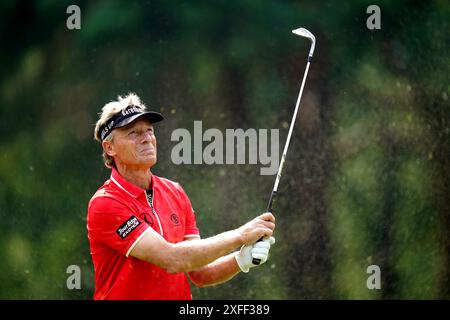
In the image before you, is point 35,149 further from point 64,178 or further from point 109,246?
point 109,246

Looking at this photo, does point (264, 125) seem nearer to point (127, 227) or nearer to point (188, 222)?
point (188, 222)

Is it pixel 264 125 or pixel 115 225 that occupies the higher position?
pixel 264 125

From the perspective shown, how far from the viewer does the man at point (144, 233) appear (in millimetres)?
4090

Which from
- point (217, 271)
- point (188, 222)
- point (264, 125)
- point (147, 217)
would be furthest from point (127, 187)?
point (264, 125)

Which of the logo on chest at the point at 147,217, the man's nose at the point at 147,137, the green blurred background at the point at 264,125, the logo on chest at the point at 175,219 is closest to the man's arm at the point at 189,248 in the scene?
the logo on chest at the point at 147,217

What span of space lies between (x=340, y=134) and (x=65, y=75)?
8.22 ft

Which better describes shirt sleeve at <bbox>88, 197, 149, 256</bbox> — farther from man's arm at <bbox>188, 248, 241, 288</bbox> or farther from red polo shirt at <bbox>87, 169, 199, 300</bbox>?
man's arm at <bbox>188, 248, 241, 288</bbox>

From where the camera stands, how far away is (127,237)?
4086mm

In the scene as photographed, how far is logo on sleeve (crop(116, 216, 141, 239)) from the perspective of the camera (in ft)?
13.4

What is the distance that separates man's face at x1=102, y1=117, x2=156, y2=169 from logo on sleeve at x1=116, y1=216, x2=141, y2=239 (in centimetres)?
38

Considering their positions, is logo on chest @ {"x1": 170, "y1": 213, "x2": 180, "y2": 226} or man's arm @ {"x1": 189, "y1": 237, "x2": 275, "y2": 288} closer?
man's arm @ {"x1": 189, "y1": 237, "x2": 275, "y2": 288}

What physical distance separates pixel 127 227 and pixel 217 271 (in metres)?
0.66

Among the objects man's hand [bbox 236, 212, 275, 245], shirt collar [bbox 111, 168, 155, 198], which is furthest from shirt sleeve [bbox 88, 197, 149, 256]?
man's hand [bbox 236, 212, 275, 245]

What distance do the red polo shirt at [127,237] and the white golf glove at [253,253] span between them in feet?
1.05
